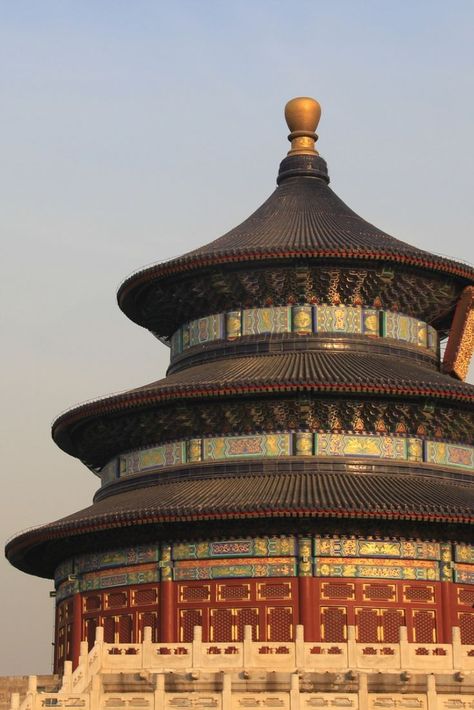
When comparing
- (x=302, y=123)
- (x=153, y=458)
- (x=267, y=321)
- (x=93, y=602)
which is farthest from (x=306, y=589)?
(x=302, y=123)

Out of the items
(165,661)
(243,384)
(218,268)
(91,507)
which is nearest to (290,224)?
(218,268)

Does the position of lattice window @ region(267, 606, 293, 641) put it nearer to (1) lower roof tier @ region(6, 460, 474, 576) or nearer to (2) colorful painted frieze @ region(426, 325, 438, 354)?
(1) lower roof tier @ region(6, 460, 474, 576)

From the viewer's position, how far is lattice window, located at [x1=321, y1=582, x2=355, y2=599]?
46.6 metres

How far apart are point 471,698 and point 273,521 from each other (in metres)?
12.6

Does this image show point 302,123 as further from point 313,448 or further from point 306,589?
point 306,589

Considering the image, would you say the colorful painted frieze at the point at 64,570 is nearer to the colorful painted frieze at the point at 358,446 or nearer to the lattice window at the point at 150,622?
the lattice window at the point at 150,622

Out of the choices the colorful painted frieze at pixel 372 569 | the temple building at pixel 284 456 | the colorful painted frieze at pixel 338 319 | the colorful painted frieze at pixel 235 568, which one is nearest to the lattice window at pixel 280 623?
the temple building at pixel 284 456

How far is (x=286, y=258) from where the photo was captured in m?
51.9

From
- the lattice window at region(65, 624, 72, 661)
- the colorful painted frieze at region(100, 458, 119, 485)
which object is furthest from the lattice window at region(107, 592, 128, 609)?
the colorful painted frieze at region(100, 458, 119, 485)

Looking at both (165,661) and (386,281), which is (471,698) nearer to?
(165,661)

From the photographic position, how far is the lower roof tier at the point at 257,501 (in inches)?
1810

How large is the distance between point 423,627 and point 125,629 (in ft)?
28.0

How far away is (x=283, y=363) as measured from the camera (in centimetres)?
5078

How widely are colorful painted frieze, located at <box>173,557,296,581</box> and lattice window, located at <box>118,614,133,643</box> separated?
1929 millimetres
